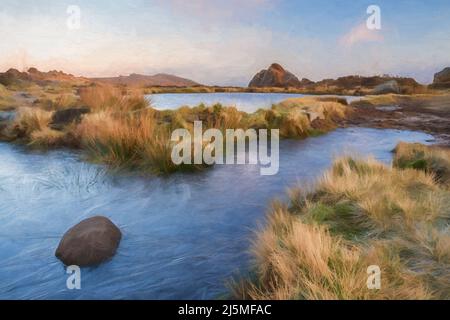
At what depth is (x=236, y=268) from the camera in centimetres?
337

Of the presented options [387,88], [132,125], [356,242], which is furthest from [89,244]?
[387,88]

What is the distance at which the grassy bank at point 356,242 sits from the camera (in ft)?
8.47

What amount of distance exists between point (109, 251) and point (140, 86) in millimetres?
9110

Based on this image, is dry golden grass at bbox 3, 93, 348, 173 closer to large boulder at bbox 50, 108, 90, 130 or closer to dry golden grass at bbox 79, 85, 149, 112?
dry golden grass at bbox 79, 85, 149, 112

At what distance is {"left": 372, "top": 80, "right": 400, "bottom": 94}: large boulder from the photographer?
1822 cm

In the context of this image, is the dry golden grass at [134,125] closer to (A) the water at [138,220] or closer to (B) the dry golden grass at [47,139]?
(B) the dry golden grass at [47,139]

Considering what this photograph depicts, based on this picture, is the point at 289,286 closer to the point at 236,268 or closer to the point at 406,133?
the point at 236,268

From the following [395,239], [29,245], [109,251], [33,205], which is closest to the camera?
[395,239]

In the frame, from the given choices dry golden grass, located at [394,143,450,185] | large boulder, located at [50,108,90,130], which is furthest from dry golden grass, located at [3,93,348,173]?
dry golden grass, located at [394,143,450,185]

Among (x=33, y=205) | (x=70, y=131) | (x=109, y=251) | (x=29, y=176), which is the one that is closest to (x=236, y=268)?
(x=109, y=251)

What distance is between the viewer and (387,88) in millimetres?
18969

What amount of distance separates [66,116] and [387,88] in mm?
15325

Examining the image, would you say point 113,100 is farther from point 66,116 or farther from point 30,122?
point 30,122
